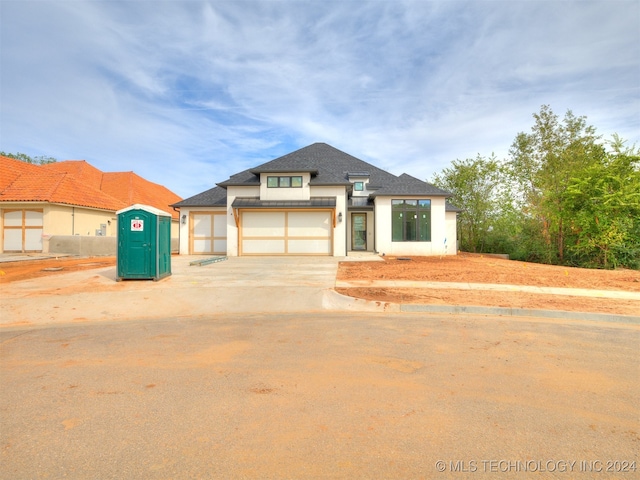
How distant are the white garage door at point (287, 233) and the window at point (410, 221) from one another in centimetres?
437

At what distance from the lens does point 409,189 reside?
2217cm

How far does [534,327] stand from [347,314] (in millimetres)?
3427

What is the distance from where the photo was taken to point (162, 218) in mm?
11055

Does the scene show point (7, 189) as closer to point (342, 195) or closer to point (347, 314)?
point (342, 195)

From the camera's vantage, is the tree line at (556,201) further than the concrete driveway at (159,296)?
Yes

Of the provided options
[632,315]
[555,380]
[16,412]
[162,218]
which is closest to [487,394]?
[555,380]

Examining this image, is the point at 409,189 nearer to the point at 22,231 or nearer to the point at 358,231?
the point at 358,231

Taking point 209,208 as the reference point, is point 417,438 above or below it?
below

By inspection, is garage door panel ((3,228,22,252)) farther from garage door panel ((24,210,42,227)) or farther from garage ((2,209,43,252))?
garage door panel ((24,210,42,227))

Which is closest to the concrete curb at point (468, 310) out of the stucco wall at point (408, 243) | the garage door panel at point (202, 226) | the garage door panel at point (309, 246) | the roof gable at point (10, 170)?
the garage door panel at point (309, 246)

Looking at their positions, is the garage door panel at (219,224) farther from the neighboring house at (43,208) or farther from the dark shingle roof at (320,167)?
the neighboring house at (43,208)

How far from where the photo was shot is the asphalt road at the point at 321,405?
8.09ft

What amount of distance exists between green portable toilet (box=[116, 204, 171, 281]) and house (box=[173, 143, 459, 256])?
29.7 feet

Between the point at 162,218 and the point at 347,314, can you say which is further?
the point at 162,218
